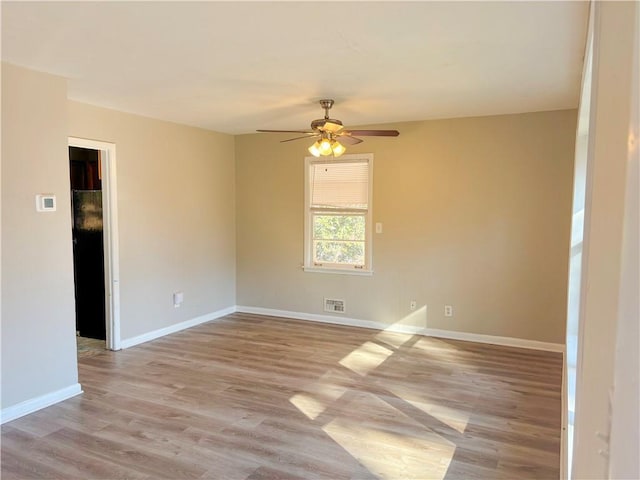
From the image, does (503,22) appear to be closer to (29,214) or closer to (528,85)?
(528,85)

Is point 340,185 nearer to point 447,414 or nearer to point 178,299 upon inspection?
point 178,299

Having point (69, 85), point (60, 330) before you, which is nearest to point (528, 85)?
point (69, 85)

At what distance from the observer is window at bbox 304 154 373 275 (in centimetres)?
557

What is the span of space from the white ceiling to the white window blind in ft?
4.20

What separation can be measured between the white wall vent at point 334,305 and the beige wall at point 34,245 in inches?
120

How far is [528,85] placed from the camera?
11.9 ft

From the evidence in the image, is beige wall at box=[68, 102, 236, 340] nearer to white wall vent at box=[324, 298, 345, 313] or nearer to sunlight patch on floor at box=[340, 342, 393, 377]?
white wall vent at box=[324, 298, 345, 313]

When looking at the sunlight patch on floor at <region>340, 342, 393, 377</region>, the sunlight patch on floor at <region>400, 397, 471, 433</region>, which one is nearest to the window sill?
the sunlight patch on floor at <region>340, 342, 393, 377</region>

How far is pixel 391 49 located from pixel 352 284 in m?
3.40

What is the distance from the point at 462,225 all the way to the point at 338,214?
5.04 feet

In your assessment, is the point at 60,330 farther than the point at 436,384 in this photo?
No

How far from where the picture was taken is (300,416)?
3.21 m

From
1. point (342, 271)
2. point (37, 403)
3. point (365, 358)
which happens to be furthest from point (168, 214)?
point (365, 358)

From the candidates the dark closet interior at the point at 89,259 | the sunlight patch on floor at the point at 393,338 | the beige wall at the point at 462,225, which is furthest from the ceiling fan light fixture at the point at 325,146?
the dark closet interior at the point at 89,259
